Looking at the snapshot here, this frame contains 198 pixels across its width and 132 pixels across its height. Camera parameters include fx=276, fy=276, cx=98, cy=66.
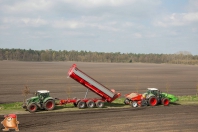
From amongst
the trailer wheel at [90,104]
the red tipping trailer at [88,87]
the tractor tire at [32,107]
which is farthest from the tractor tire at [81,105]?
the tractor tire at [32,107]

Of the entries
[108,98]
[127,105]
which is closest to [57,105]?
[108,98]

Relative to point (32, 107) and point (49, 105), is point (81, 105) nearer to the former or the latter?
point (49, 105)

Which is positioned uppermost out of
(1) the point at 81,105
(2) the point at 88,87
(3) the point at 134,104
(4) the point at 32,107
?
(2) the point at 88,87

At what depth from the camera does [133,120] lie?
64.8ft

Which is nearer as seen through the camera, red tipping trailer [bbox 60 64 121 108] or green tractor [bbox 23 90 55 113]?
green tractor [bbox 23 90 55 113]

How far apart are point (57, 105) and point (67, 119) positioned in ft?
18.0

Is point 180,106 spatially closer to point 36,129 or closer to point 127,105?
point 127,105

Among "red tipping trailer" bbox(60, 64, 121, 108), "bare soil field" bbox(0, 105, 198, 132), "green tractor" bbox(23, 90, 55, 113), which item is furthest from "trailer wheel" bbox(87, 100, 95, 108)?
"green tractor" bbox(23, 90, 55, 113)

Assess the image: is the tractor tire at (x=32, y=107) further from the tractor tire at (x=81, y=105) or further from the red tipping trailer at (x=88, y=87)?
the tractor tire at (x=81, y=105)

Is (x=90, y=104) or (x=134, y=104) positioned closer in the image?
(x=90, y=104)

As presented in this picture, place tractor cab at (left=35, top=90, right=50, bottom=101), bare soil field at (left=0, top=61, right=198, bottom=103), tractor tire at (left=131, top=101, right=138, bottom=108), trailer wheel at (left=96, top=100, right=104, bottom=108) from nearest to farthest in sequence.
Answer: tractor cab at (left=35, top=90, right=50, bottom=101) < trailer wheel at (left=96, top=100, right=104, bottom=108) < tractor tire at (left=131, top=101, right=138, bottom=108) < bare soil field at (left=0, top=61, right=198, bottom=103)

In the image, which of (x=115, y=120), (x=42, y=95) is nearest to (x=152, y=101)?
(x=115, y=120)

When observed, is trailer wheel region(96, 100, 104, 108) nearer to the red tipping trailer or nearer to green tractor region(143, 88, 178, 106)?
the red tipping trailer

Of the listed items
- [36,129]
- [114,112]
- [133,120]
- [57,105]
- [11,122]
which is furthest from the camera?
[57,105]
